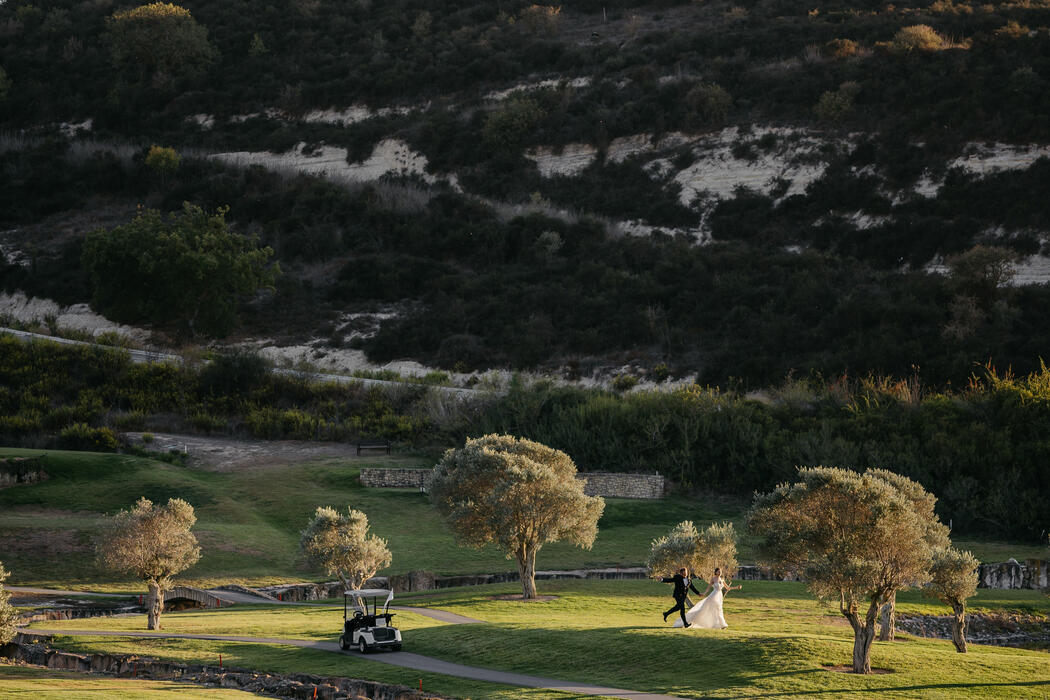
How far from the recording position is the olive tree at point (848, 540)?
21531mm

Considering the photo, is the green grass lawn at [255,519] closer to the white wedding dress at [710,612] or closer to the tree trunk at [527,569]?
the tree trunk at [527,569]

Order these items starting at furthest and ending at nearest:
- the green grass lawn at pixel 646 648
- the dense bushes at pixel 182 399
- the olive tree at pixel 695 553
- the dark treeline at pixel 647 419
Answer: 1. the dense bushes at pixel 182 399
2. the dark treeline at pixel 647 419
3. the olive tree at pixel 695 553
4. the green grass lawn at pixel 646 648

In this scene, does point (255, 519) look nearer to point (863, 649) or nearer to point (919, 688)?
point (863, 649)

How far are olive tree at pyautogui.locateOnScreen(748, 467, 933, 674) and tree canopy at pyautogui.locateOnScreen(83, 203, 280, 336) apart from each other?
2303 inches

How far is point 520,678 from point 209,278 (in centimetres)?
5979

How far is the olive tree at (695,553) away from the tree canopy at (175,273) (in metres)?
52.9

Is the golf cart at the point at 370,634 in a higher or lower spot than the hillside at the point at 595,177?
lower

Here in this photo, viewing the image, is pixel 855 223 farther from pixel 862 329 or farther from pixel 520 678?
pixel 520 678

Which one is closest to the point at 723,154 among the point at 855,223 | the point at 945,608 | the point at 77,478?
the point at 855,223

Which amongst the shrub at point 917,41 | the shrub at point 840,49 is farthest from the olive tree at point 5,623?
the shrub at point 840,49

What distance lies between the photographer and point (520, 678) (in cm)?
2236

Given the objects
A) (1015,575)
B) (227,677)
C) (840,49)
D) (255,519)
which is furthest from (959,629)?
(840,49)

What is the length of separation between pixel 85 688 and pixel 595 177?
264 ft

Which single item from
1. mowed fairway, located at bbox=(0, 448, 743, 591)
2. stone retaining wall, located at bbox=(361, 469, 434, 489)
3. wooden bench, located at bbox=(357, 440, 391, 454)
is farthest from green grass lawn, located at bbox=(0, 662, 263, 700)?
wooden bench, located at bbox=(357, 440, 391, 454)
